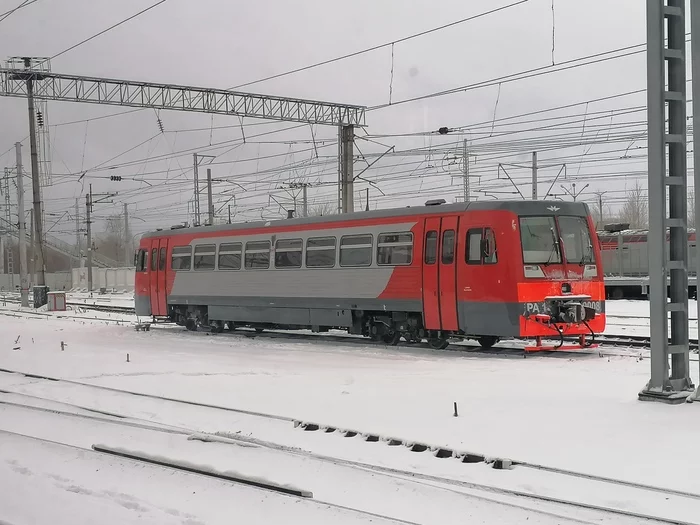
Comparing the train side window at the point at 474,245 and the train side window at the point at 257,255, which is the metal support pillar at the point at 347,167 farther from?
the train side window at the point at 474,245

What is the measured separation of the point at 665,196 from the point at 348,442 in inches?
192

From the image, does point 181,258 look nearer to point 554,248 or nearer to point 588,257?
point 554,248

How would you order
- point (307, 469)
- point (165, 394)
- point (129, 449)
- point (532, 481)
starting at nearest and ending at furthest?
1. point (532, 481)
2. point (307, 469)
3. point (129, 449)
4. point (165, 394)

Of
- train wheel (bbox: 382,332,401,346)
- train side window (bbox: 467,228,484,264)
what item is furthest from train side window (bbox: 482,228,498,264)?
train wheel (bbox: 382,332,401,346)

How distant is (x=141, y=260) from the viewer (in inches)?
979

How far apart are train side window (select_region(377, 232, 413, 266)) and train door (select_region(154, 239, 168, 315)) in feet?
29.3

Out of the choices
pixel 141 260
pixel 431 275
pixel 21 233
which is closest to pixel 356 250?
pixel 431 275

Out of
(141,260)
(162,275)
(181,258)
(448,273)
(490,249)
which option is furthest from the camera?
(141,260)

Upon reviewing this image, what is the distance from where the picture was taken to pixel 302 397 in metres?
11.0

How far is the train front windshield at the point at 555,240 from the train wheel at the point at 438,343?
264cm

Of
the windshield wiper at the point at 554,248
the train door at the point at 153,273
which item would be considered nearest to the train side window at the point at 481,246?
the windshield wiper at the point at 554,248

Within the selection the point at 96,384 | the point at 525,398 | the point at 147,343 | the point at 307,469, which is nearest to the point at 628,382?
the point at 525,398

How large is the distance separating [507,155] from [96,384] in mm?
26482

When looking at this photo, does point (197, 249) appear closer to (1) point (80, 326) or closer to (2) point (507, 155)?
(1) point (80, 326)
